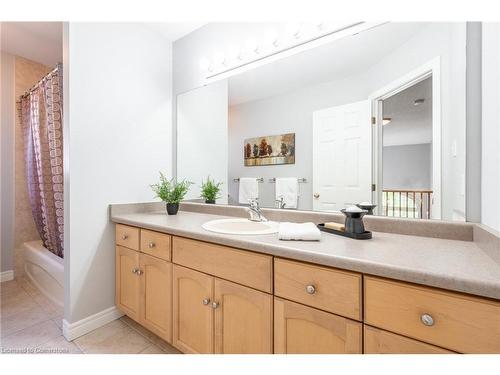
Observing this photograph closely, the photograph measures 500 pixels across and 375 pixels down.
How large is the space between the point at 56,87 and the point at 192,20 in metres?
1.17

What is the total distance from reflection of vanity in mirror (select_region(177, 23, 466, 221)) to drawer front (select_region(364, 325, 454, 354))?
25.5 inches

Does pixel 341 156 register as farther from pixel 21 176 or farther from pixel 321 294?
pixel 21 176

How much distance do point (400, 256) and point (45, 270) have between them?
2.72 meters

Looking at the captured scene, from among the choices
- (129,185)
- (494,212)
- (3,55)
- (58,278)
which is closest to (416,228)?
(494,212)

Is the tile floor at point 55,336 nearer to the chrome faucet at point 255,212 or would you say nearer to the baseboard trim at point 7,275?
the baseboard trim at point 7,275

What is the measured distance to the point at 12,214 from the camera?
2.44 meters

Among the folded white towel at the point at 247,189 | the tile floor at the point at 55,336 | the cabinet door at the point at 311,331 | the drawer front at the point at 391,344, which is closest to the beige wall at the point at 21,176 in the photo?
the tile floor at the point at 55,336

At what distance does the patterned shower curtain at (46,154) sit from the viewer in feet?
5.90

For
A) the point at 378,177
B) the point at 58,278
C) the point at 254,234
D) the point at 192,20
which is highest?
the point at 192,20

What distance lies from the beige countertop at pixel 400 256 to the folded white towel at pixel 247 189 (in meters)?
0.64

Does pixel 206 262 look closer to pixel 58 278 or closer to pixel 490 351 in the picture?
pixel 490 351

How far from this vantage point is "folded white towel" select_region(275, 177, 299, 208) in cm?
150

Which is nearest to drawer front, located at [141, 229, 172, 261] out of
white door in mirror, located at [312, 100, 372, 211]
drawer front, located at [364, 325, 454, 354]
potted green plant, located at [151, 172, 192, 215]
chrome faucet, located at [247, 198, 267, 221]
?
potted green plant, located at [151, 172, 192, 215]

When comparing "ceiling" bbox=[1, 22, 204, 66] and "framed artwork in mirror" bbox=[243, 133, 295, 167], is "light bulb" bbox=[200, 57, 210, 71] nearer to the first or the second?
"ceiling" bbox=[1, 22, 204, 66]
